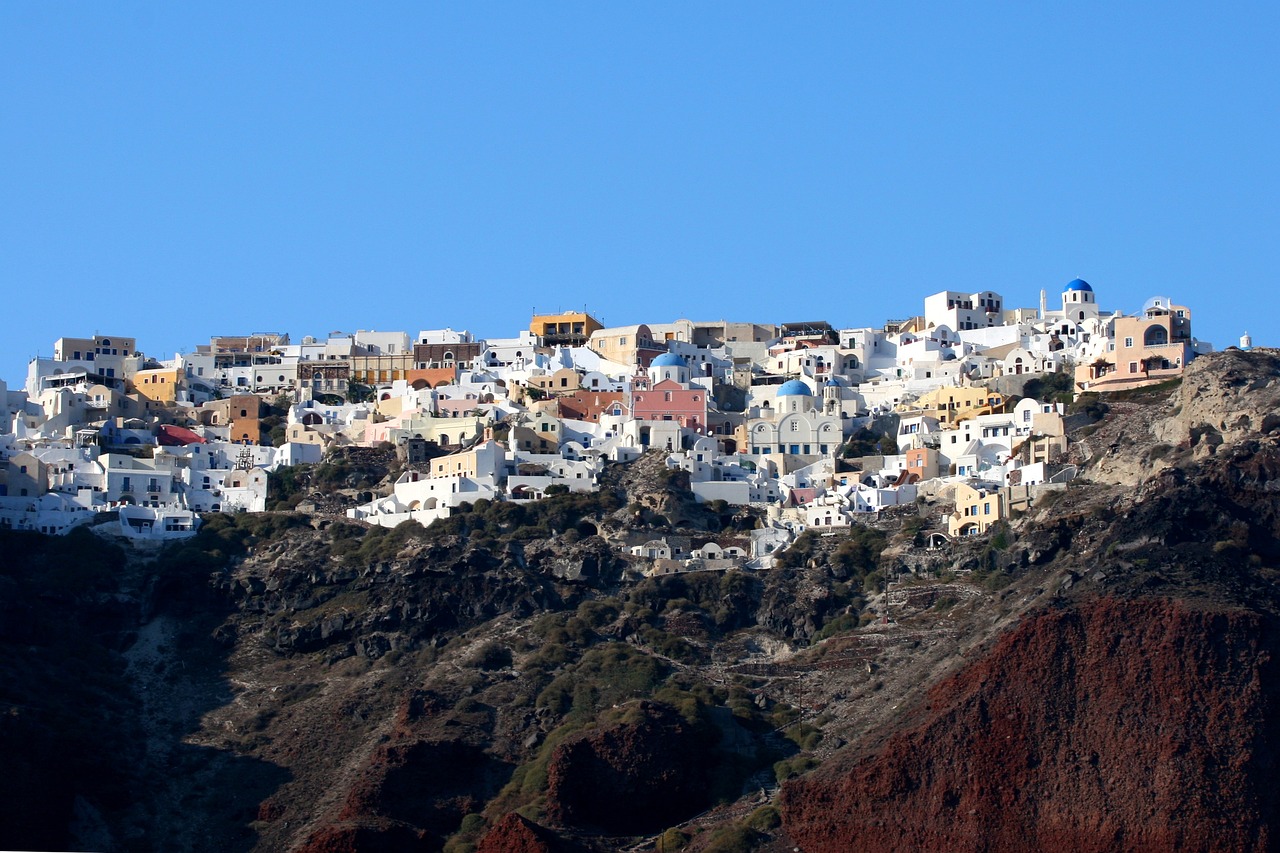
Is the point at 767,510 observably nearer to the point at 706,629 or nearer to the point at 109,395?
the point at 706,629

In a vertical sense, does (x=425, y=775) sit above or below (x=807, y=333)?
below

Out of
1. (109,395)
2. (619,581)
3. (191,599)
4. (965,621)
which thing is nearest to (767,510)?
(619,581)

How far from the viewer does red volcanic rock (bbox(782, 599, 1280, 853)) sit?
78562mm

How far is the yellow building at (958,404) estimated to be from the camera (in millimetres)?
115125

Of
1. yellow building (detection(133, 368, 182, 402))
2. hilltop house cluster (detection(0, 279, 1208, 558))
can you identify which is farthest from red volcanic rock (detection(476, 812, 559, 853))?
yellow building (detection(133, 368, 182, 402))

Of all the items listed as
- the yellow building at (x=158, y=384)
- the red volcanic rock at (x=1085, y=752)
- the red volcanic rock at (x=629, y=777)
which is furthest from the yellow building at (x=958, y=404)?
the yellow building at (x=158, y=384)

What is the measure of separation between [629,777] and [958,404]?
1509 inches

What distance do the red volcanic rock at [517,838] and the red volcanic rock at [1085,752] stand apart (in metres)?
8.04

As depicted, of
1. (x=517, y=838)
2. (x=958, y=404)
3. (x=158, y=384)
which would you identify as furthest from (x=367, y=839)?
(x=158, y=384)

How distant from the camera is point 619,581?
99.3m

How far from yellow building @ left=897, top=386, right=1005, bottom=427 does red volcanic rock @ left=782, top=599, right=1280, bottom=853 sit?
105 feet

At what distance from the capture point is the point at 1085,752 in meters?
80.7

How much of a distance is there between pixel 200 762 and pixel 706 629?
19844 millimetres

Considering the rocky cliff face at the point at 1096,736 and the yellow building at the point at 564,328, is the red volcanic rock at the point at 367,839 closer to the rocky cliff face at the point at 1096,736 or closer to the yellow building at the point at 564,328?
the rocky cliff face at the point at 1096,736
